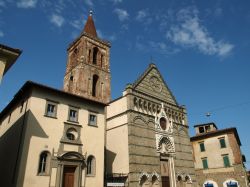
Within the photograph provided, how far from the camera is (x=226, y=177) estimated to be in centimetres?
3109

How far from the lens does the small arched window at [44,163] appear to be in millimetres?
16084

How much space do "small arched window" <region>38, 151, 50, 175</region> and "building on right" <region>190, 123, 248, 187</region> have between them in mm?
24804

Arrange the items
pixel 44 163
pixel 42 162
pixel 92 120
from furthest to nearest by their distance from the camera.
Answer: pixel 92 120 < pixel 44 163 < pixel 42 162

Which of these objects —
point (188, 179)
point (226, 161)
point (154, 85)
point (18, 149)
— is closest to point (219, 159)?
point (226, 161)

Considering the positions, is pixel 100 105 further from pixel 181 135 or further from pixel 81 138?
pixel 181 135

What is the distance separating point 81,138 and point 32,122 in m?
4.12

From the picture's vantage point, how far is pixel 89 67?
111 ft

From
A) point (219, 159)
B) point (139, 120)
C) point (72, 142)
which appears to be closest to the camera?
point (72, 142)

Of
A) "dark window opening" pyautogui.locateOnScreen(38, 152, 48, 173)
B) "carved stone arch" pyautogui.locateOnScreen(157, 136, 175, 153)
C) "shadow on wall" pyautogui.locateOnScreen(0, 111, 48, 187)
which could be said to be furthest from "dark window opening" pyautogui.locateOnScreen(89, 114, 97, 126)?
"carved stone arch" pyautogui.locateOnScreen(157, 136, 175, 153)

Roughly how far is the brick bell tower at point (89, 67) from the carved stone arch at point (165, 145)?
10.3 metres

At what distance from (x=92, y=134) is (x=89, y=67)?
638 inches

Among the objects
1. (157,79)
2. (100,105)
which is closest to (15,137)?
(100,105)

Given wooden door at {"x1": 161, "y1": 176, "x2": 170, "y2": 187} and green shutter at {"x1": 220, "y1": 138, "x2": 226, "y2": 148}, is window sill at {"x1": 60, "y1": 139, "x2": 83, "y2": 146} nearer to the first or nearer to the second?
wooden door at {"x1": 161, "y1": 176, "x2": 170, "y2": 187}

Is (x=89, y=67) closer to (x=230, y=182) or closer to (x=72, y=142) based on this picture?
(x=72, y=142)
